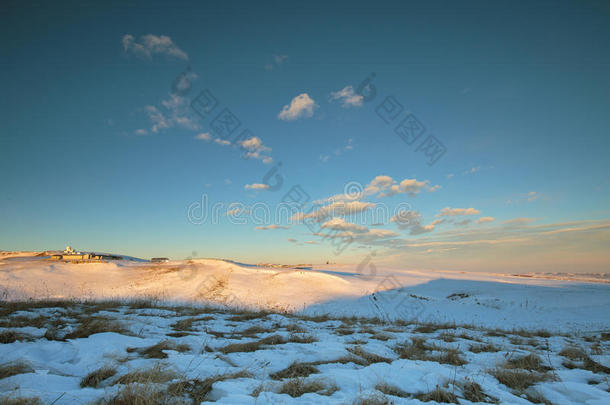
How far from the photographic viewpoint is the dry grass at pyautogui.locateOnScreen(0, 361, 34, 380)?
263cm

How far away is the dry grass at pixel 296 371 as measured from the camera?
335 cm

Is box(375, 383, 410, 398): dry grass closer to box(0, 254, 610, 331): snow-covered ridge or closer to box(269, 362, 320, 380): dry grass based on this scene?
box(269, 362, 320, 380): dry grass

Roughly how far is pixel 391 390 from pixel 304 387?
915mm

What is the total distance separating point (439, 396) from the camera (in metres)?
2.77

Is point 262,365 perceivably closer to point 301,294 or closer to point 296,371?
point 296,371

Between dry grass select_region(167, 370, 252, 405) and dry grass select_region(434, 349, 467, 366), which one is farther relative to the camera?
dry grass select_region(434, 349, 467, 366)

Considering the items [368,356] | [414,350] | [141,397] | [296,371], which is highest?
[141,397]

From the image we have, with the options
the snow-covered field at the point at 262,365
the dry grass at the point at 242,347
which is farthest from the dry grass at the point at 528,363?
the dry grass at the point at 242,347

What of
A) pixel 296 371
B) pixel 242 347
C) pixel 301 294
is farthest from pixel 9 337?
pixel 301 294

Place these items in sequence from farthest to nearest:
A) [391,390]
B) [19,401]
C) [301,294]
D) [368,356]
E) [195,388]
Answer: [301,294]
[368,356]
[391,390]
[195,388]
[19,401]

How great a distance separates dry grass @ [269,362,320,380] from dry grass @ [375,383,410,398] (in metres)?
0.88

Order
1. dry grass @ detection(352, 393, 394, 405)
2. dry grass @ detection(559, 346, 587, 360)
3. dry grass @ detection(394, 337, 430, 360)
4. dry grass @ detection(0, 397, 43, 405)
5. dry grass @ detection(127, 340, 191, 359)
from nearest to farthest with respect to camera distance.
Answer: dry grass @ detection(0, 397, 43, 405), dry grass @ detection(352, 393, 394, 405), dry grass @ detection(127, 340, 191, 359), dry grass @ detection(394, 337, 430, 360), dry grass @ detection(559, 346, 587, 360)

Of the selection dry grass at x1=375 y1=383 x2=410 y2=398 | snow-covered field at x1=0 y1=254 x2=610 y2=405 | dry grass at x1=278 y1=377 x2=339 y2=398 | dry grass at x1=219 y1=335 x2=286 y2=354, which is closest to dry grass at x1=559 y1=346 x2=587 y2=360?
snow-covered field at x1=0 y1=254 x2=610 y2=405

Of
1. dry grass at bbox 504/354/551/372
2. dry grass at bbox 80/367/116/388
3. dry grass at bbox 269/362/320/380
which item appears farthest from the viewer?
dry grass at bbox 504/354/551/372
